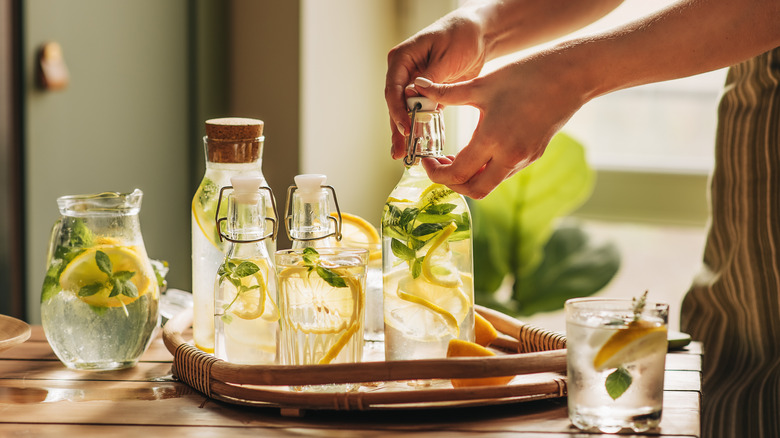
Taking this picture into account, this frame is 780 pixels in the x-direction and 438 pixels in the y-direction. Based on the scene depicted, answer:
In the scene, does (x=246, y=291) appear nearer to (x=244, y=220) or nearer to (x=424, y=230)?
(x=244, y=220)

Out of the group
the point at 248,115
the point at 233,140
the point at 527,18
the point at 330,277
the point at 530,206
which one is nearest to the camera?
the point at 330,277

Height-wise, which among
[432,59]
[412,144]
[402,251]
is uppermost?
[432,59]

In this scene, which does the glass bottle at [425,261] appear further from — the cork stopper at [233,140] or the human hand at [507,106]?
the cork stopper at [233,140]

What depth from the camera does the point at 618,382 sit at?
68cm

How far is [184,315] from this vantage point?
1.08 meters

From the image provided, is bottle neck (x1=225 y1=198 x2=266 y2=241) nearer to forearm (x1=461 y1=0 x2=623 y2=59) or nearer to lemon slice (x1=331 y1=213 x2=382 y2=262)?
lemon slice (x1=331 y1=213 x2=382 y2=262)

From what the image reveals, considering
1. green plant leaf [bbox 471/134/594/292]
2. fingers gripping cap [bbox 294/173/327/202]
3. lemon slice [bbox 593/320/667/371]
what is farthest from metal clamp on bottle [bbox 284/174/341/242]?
green plant leaf [bbox 471/134/594/292]

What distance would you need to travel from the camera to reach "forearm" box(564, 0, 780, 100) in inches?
33.0

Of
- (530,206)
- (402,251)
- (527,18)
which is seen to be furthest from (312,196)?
(530,206)

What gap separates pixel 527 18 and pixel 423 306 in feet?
1.77

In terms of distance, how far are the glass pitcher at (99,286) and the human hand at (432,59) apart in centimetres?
30

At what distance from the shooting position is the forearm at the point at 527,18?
3.74ft

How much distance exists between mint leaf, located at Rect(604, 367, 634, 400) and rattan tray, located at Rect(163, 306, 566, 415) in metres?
0.09

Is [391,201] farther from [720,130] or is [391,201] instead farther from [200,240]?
[720,130]
